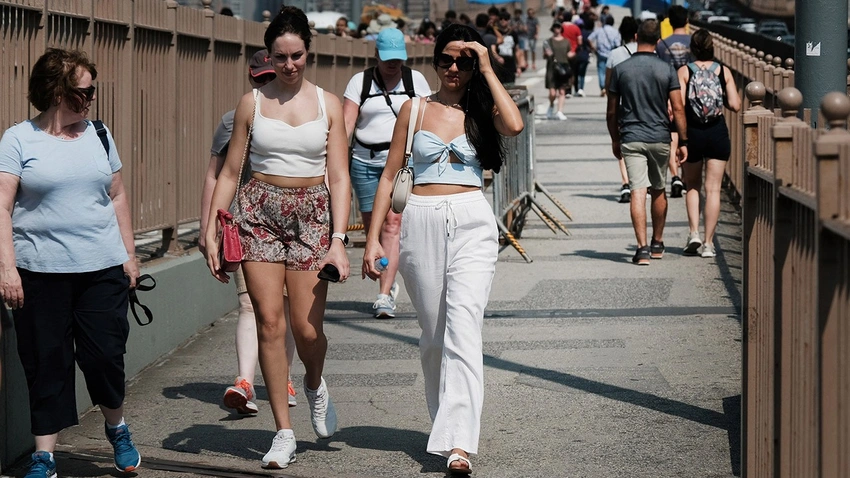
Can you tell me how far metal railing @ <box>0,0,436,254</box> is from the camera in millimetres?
6695

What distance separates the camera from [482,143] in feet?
19.4

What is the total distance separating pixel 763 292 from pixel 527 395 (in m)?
2.36

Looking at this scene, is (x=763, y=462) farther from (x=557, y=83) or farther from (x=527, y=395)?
(x=557, y=83)

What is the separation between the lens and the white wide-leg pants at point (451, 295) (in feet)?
18.7

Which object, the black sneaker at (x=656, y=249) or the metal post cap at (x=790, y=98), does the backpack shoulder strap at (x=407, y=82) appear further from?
the metal post cap at (x=790, y=98)

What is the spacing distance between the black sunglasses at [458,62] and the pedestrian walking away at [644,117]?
5621 mm

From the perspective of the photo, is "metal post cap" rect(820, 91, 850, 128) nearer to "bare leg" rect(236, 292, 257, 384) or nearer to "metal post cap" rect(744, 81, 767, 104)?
"metal post cap" rect(744, 81, 767, 104)

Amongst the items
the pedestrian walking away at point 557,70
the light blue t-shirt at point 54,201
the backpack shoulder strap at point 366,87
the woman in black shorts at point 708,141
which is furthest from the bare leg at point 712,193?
the pedestrian walking away at point 557,70

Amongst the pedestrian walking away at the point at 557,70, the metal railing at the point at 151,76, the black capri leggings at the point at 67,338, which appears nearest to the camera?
the black capri leggings at the point at 67,338

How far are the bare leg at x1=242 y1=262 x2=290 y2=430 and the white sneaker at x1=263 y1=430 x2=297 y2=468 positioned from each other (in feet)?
0.17

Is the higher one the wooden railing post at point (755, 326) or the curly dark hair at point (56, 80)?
the curly dark hair at point (56, 80)

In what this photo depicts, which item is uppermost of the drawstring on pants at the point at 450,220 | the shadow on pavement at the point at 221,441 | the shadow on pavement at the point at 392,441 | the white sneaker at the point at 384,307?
the drawstring on pants at the point at 450,220

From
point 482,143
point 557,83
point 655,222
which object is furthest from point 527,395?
point 557,83

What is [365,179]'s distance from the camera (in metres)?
9.43
